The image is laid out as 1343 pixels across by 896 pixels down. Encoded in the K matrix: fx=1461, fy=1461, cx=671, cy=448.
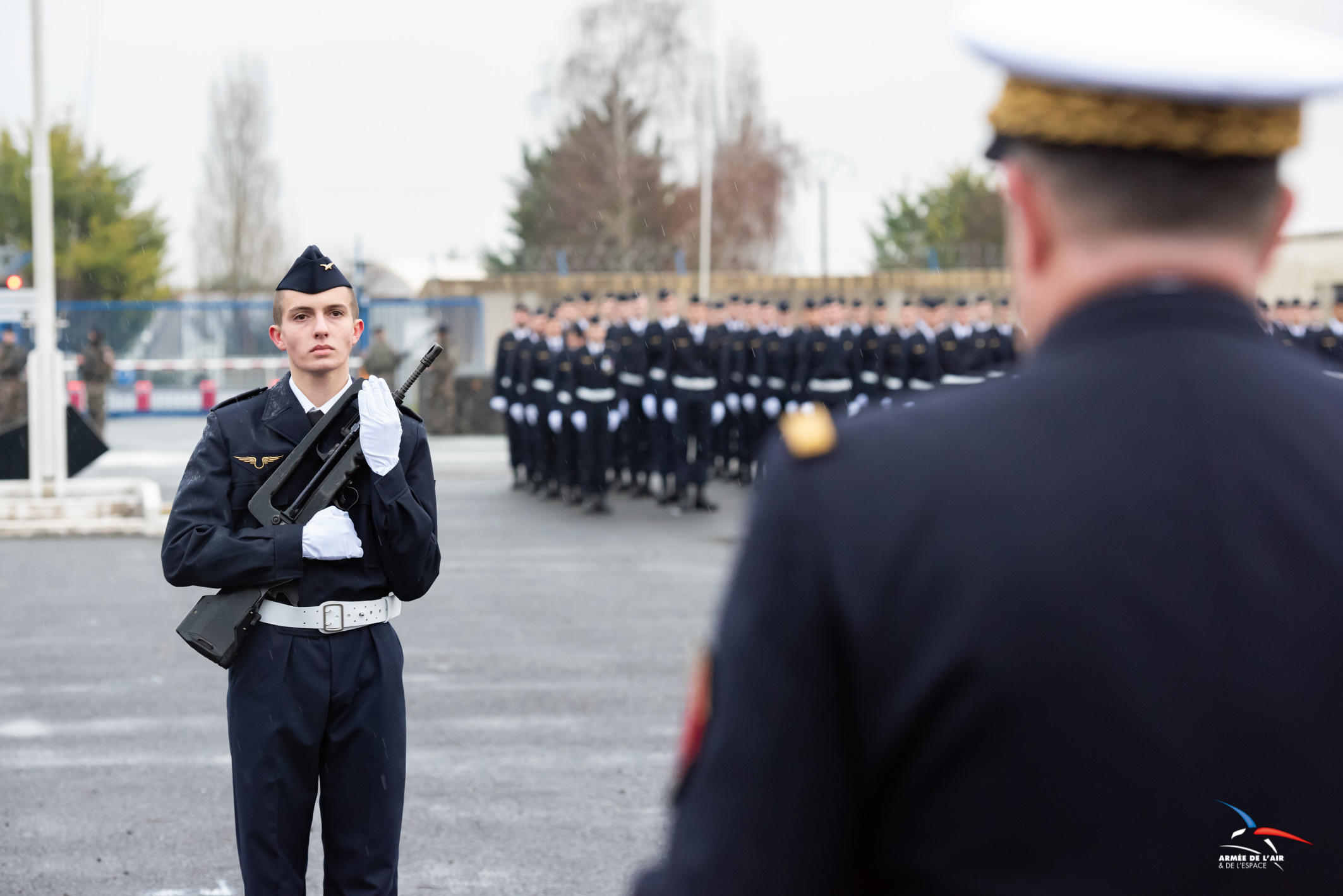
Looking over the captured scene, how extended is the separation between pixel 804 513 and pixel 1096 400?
26 cm

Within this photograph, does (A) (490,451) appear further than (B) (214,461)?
Yes

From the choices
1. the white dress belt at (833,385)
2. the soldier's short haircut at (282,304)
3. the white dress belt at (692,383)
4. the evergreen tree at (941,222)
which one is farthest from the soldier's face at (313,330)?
the evergreen tree at (941,222)

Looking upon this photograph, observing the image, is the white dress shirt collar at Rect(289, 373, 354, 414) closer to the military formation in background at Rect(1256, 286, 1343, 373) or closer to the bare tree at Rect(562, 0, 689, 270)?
the military formation in background at Rect(1256, 286, 1343, 373)

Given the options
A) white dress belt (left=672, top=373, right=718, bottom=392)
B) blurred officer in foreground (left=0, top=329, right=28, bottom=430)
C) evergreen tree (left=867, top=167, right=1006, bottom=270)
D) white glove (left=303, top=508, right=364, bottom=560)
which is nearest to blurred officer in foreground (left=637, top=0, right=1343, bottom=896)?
white glove (left=303, top=508, right=364, bottom=560)

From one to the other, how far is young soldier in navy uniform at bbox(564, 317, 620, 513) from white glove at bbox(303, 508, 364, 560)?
12007mm

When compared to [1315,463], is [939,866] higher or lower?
lower

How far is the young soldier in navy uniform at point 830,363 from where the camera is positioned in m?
17.0

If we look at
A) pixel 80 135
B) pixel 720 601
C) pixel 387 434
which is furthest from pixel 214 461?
pixel 80 135

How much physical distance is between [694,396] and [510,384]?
2.69 meters

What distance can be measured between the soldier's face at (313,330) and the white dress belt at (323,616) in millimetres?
620

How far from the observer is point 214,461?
12.0 feet

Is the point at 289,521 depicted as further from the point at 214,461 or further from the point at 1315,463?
the point at 1315,463

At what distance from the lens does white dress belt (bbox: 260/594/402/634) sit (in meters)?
3.53

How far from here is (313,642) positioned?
3.52 m
